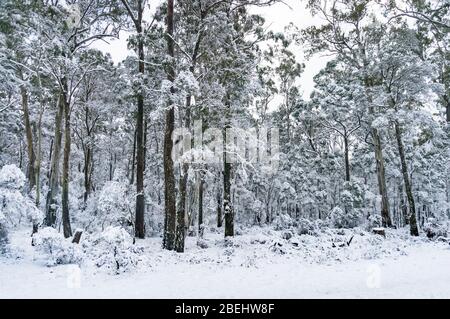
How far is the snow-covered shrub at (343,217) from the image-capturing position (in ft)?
65.2

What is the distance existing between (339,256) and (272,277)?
3.82 m

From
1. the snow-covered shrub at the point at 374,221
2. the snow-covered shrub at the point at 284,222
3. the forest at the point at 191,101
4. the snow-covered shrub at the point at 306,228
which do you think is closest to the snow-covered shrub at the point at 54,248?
the forest at the point at 191,101

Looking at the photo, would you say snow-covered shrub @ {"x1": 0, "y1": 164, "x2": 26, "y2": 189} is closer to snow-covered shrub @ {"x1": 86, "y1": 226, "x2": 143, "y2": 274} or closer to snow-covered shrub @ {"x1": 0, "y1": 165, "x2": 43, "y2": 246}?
snow-covered shrub @ {"x1": 0, "y1": 165, "x2": 43, "y2": 246}

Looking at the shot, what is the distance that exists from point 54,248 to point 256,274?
5.65 meters

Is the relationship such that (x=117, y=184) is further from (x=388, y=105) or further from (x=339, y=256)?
(x=388, y=105)

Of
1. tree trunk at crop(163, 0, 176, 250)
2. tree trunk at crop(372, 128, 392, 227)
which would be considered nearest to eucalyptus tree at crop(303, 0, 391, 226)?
tree trunk at crop(372, 128, 392, 227)

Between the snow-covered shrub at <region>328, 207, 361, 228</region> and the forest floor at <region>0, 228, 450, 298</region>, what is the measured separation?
6.98m

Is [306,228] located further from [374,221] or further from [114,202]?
[114,202]

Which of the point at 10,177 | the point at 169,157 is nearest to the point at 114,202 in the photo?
the point at 169,157

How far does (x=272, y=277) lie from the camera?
320 inches

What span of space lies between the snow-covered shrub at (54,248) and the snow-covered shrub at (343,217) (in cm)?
1542

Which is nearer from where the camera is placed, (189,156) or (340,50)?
(189,156)

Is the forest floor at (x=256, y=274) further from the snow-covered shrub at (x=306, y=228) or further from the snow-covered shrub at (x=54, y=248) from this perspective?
the snow-covered shrub at (x=306, y=228)
